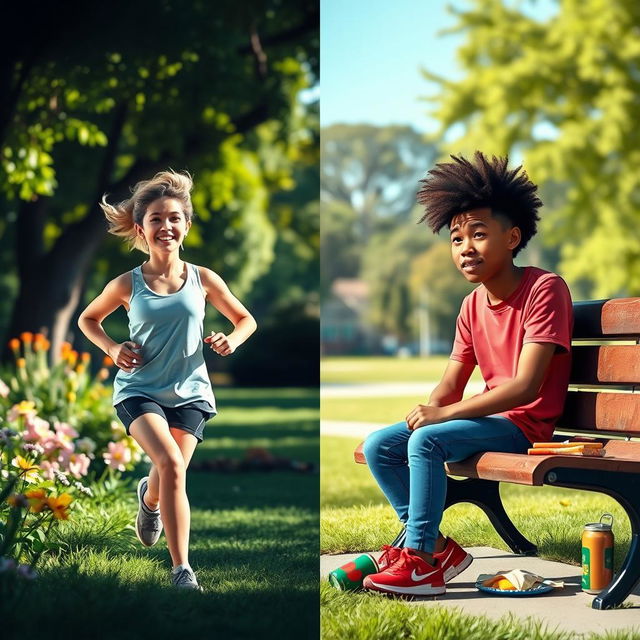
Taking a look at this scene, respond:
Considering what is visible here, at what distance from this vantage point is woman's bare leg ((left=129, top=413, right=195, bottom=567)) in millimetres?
4391

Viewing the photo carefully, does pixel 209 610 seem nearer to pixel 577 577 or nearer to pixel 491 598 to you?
pixel 491 598

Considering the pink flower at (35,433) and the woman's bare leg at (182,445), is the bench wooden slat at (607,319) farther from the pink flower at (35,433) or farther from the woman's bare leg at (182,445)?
the pink flower at (35,433)

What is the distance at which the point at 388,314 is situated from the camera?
61781 mm

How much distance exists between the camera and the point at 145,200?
4629 millimetres

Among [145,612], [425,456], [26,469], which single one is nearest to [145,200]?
[26,469]

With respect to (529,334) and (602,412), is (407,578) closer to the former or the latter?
(529,334)

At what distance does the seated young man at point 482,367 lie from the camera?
4664mm

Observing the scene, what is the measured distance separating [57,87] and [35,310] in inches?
162

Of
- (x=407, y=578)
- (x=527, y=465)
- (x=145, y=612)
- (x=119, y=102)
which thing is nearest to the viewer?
(x=145, y=612)

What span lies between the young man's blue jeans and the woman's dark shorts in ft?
2.61

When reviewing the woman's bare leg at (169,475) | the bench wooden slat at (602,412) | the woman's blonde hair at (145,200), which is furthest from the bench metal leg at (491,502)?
the woman's blonde hair at (145,200)

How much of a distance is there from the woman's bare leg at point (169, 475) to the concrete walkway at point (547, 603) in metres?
0.90

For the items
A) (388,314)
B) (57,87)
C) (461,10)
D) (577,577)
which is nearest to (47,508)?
(577,577)

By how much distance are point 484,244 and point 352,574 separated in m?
1.46
